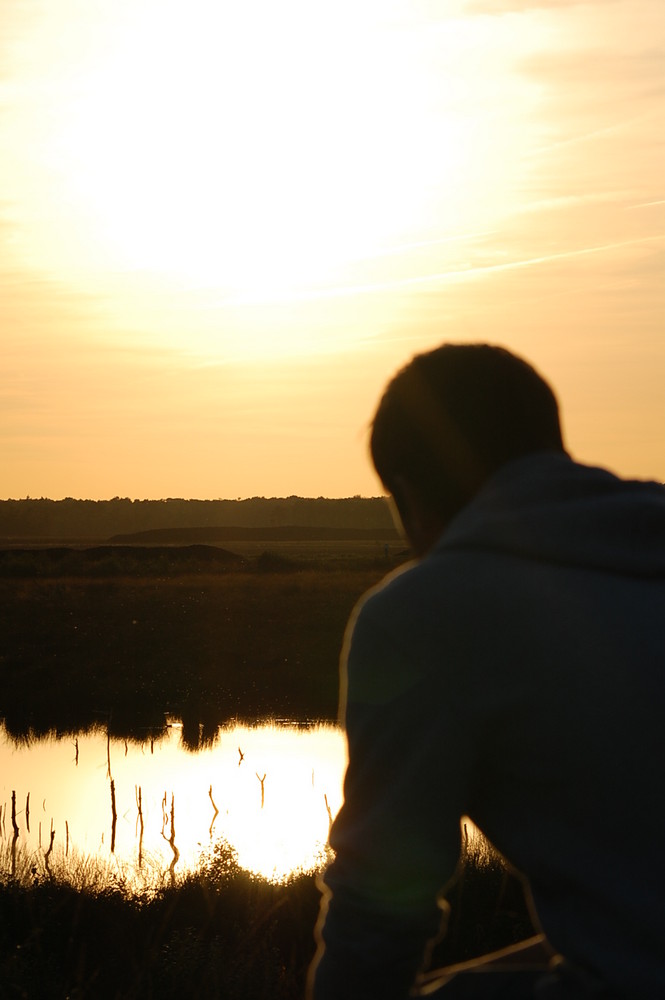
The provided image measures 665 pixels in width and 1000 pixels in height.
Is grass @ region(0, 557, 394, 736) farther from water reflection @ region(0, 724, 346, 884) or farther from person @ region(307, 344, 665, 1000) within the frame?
person @ region(307, 344, 665, 1000)

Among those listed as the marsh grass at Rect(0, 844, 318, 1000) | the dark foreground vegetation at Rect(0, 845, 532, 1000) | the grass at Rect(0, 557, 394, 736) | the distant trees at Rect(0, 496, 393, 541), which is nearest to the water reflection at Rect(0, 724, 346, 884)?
the marsh grass at Rect(0, 844, 318, 1000)

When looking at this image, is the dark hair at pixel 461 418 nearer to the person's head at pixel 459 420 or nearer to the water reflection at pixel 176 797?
the person's head at pixel 459 420

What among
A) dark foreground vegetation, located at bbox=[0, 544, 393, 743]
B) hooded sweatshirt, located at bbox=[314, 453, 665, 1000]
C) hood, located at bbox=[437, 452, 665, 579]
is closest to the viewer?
hooded sweatshirt, located at bbox=[314, 453, 665, 1000]

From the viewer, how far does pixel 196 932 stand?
8531 millimetres

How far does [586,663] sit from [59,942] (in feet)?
25.4

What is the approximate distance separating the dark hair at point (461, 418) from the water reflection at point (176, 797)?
762 centimetres

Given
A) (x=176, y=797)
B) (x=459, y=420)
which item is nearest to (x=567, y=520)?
(x=459, y=420)

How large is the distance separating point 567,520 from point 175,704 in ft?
75.7

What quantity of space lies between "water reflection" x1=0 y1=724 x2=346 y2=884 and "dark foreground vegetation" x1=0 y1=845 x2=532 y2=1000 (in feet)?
2.37

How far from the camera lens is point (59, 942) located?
827 centimetres

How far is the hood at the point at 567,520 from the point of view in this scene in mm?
1593

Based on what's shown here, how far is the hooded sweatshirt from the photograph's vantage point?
147 cm

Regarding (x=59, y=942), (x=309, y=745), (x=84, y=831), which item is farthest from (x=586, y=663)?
(x=309, y=745)

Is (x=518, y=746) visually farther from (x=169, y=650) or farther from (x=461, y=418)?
(x=169, y=650)
